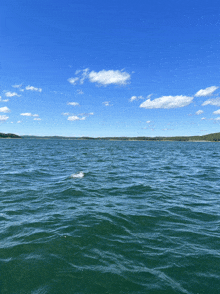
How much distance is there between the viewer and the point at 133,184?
15.3m

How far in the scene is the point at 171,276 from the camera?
5.11 m

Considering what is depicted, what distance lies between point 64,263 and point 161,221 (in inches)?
195

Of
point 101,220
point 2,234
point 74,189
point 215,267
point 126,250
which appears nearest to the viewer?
point 215,267

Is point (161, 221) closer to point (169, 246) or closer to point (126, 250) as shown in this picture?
point (169, 246)

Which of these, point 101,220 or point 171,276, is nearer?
point 171,276

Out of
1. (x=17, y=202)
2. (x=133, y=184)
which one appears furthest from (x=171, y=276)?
(x=133, y=184)

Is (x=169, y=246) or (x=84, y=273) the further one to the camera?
(x=169, y=246)

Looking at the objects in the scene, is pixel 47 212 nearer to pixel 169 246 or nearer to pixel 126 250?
pixel 126 250

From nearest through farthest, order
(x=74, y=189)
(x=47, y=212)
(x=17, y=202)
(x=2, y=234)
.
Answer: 1. (x=2, y=234)
2. (x=47, y=212)
3. (x=17, y=202)
4. (x=74, y=189)

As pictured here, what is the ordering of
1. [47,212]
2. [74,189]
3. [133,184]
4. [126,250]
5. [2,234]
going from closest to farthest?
[126,250] → [2,234] → [47,212] → [74,189] → [133,184]

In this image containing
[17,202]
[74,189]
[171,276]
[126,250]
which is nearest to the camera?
[171,276]

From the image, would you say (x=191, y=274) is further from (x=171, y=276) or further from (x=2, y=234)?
(x=2, y=234)

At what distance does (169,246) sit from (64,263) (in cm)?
374

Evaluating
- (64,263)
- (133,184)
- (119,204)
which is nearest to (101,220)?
(119,204)
